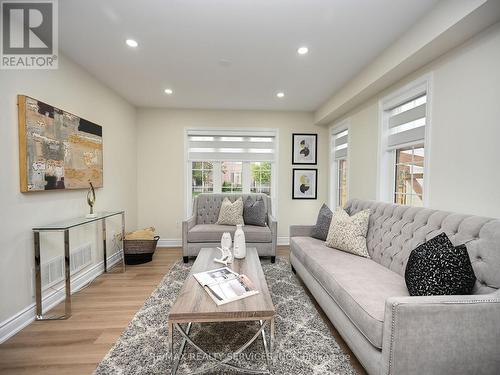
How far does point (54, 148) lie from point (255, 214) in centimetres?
267

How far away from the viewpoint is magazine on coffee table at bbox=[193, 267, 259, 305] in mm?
1560

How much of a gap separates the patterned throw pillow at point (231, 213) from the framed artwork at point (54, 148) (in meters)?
1.83

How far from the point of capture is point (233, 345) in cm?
172

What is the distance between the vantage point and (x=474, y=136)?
1.78 m

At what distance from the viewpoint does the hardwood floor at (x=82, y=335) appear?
62.1 inches

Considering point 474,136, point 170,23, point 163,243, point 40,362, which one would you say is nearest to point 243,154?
point 163,243

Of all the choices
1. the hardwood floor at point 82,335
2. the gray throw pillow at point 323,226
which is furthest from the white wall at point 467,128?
the hardwood floor at point 82,335

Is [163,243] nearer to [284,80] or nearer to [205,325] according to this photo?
[205,325]

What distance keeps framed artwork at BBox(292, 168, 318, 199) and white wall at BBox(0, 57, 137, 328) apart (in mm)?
3135

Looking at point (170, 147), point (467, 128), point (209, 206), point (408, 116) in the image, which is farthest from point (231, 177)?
point (467, 128)

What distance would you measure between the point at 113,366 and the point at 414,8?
3398mm

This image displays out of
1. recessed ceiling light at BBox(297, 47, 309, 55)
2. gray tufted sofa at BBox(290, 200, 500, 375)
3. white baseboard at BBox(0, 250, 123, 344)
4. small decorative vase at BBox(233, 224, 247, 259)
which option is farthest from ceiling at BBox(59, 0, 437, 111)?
white baseboard at BBox(0, 250, 123, 344)

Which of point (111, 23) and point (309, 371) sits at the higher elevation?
point (111, 23)

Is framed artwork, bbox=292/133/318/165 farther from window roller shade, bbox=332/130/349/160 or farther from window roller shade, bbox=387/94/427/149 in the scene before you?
window roller shade, bbox=387/94/427/149
